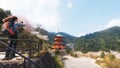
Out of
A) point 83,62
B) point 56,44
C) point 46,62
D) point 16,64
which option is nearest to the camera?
point 16,64

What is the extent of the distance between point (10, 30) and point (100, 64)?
1161 cm

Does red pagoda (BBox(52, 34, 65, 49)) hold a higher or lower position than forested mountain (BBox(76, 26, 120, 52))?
lower

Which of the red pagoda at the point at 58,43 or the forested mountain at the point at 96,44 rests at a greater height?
the forested mountain at the point at 96,44

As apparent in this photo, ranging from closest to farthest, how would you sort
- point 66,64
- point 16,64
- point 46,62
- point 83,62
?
1. point 16,64
2. point 46,62
3. point 66,64
4. point 83,62

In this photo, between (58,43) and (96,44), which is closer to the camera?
(58,43)

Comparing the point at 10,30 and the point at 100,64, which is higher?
the point at 10,30

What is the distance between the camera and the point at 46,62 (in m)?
17.1

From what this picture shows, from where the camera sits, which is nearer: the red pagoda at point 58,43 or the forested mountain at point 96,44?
the red pagoda at point 58,43

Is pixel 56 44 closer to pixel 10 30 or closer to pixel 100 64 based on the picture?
pixel 100 64

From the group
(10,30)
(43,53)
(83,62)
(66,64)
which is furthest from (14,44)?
(83,62)

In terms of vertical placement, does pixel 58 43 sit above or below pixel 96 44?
below

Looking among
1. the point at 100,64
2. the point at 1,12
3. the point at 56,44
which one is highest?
the point at 1,12

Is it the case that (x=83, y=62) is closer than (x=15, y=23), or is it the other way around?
(x=15, y=23)

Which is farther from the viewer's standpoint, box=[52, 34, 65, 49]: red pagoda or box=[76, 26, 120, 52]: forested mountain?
box=[76, 26, 120, 52]: forested mountain
